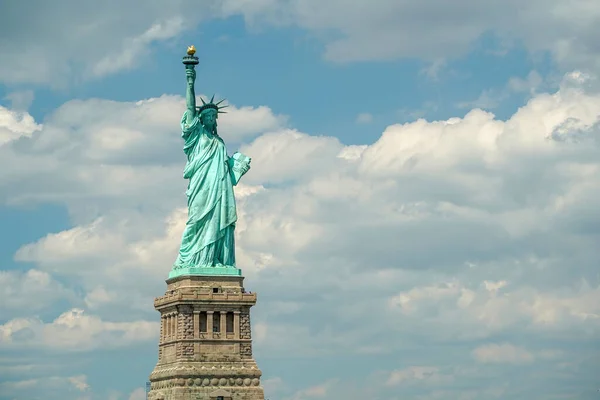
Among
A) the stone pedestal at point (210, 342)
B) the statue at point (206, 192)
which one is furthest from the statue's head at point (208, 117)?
the stone pedestal at point (210, 342)

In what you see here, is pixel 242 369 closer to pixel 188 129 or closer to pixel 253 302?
pixel 253 302

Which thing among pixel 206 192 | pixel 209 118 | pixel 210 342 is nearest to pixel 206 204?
pixel 206 192

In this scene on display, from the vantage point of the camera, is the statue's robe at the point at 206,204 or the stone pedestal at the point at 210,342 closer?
the stone pedestal at the point at 210,342

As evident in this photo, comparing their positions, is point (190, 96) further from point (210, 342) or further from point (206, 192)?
point (210, 342)

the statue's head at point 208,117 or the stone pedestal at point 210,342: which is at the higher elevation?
the statue's head at point 208,117

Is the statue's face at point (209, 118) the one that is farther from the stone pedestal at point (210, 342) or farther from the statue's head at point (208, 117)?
the stone pedestal at point (210, 342)

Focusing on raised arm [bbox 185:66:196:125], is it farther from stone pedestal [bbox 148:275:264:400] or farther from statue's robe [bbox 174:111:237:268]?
stone pedestal [bbox 148:275:264:400]

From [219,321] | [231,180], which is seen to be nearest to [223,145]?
[231,180]
